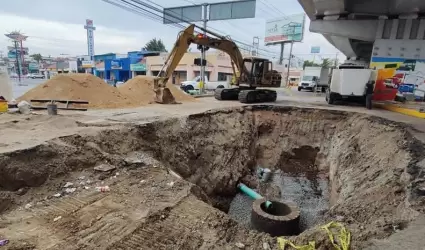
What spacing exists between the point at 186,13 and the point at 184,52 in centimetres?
1109

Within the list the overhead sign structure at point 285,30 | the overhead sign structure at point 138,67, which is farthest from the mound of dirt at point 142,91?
the overhead sign structure at point 285,30

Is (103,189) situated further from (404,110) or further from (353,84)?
(353,84)

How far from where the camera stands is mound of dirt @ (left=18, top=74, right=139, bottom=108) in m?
11.3

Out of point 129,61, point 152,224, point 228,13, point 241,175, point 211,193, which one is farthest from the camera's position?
point 129,61

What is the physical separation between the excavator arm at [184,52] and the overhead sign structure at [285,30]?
26.7 meters

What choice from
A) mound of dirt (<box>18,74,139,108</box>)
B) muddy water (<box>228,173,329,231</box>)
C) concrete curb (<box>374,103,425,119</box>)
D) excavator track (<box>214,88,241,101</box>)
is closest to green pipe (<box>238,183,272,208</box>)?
muddy water (<box>228,173,329,231</box>)

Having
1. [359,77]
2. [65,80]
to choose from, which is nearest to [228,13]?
[359,77]

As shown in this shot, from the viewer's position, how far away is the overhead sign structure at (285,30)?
1460 inches

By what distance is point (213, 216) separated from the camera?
4.22 m

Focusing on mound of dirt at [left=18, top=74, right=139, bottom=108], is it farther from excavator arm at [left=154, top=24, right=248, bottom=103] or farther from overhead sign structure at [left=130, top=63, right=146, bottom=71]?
overhead sign structure at [left=130, top=63, right=146, bottom=71]

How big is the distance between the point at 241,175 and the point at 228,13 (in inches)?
576

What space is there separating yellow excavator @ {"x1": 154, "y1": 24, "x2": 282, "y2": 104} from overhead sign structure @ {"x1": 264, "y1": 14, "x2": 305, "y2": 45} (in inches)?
1011

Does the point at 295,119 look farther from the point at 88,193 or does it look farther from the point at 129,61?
the point at 129,61

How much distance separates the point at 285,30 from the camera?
3869 centimetres
